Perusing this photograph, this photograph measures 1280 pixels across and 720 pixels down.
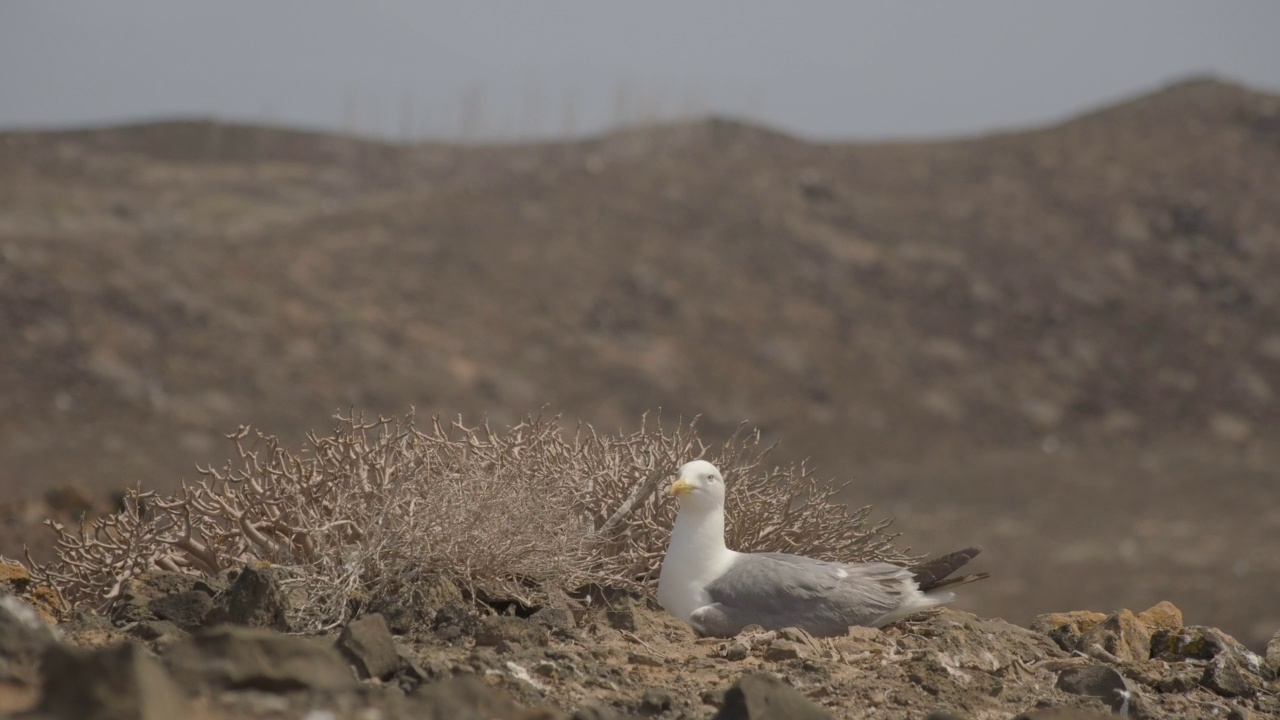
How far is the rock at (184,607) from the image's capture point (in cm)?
555

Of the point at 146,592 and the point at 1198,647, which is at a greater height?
the point at 146,592

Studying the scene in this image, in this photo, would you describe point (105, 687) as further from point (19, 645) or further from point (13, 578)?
point (13, 578)

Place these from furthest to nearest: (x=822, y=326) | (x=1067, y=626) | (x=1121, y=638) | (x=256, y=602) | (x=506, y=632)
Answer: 1. (x=822, y=326)
2. (x=1067, y=626)
3. (x=1121, y=638)
4. (x=506, y=632)
5. (x=256, y=602)

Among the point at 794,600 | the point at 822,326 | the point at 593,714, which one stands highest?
the point at 593,714

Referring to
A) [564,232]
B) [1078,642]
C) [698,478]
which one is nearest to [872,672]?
[698,478]

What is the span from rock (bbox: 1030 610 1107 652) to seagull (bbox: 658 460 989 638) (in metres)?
0.89

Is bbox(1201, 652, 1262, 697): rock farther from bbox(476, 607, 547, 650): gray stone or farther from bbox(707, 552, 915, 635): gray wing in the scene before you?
bbox(476, 607, 547, 650): gray stone

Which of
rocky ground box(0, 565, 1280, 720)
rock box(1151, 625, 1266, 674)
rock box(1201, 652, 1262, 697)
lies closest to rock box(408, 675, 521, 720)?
rocky ground box(0, 565, 1280, 720)

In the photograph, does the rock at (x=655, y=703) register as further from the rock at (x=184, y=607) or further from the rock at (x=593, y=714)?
the rock at (x=184, y=607)

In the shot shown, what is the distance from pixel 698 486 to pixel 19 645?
2647 mm

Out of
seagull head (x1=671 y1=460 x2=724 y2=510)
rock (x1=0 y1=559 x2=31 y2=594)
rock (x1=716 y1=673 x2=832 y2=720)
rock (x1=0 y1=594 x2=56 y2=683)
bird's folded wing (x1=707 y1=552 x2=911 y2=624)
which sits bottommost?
rock (x1=0 y1=559 x2=31 y2=594)

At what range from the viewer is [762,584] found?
5738 millimetres

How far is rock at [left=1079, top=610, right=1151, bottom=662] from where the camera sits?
6.37 meters

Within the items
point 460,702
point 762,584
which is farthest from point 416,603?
point 460,702
